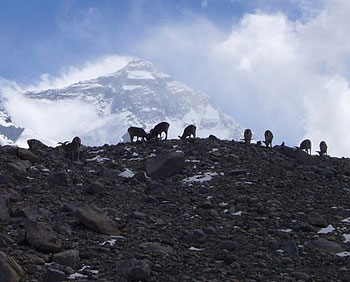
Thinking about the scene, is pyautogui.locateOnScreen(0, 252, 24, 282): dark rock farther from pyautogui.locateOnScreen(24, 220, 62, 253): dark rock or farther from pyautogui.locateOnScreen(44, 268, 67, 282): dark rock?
pyautogui.locateOnScreen(24, 220, 62, 253): dark rock

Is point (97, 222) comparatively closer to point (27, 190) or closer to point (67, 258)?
point (67, 258)

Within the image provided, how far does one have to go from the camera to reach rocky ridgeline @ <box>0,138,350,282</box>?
1264cm

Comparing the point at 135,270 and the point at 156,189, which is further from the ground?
the point at 156,189

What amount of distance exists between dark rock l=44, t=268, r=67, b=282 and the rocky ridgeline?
0.9 inches

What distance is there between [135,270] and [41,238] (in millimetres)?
2411

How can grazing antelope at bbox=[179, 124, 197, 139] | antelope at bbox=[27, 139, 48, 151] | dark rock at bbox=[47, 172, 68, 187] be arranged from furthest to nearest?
grazing antelope at bbox=[179, 124, 197, 139] → antelope at bbox=[27, 139, 48, 151] → dark rock at bbox=[47, 172, 68, 187]

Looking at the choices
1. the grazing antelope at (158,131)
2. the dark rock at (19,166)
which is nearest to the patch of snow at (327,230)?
the dark rock at (19,166)

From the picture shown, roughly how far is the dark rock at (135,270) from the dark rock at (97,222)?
8.09 ft

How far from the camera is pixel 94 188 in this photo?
1861cm

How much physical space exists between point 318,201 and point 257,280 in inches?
274

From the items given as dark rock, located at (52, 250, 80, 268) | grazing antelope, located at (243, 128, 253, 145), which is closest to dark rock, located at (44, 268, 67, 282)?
dark rock, located at (52, 250, 80, 268)

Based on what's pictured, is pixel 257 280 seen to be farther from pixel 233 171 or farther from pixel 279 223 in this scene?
pixel 233 171

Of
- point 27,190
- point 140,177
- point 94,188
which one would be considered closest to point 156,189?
point 140,177

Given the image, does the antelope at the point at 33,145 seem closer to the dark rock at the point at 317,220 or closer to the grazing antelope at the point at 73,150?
the grazing antelope at the point at 73,150
